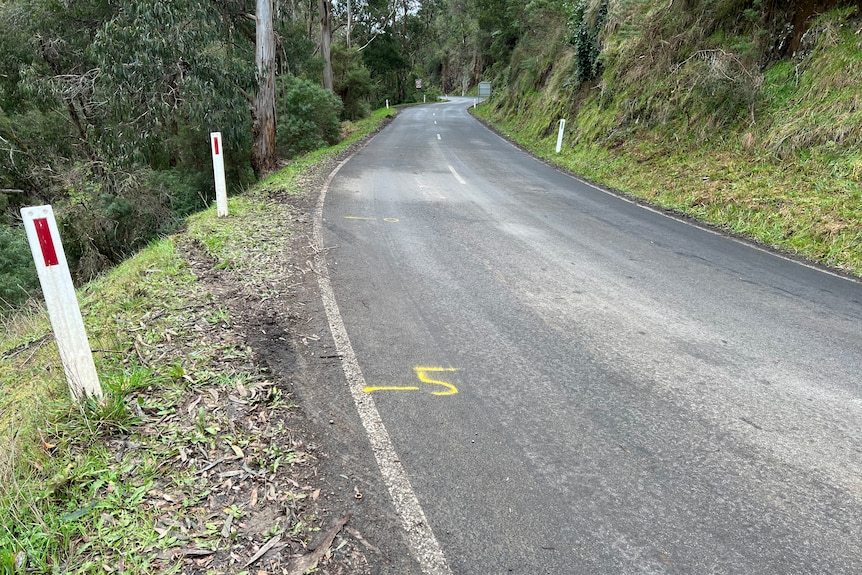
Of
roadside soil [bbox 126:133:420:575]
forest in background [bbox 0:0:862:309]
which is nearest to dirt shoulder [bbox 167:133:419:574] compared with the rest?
roadside soil [bbox 126:133:420:575]

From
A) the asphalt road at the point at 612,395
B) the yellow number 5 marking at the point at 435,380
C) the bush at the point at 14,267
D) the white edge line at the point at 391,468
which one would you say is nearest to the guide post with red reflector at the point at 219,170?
the asphalt road at the point at 612,395

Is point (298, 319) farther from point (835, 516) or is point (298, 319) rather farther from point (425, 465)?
point (835, 516)

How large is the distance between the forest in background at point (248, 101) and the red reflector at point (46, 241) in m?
7.16

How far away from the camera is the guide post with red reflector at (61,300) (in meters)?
2.67

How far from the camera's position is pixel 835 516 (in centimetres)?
254

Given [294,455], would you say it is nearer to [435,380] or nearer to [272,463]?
[272,463]

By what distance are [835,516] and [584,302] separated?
278 cm

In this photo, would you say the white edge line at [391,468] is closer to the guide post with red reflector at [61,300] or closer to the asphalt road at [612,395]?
the asphalt road at [612,395]

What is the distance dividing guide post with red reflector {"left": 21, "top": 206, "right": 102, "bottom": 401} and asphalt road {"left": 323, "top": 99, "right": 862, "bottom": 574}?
174cm

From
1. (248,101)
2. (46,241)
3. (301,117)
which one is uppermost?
(248,101)

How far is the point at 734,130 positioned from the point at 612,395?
32.3 feet

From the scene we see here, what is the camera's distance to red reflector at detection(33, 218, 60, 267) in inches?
105

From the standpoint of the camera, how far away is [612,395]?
139 inches

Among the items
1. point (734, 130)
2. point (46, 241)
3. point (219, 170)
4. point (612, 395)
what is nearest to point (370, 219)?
point (219, 170)
